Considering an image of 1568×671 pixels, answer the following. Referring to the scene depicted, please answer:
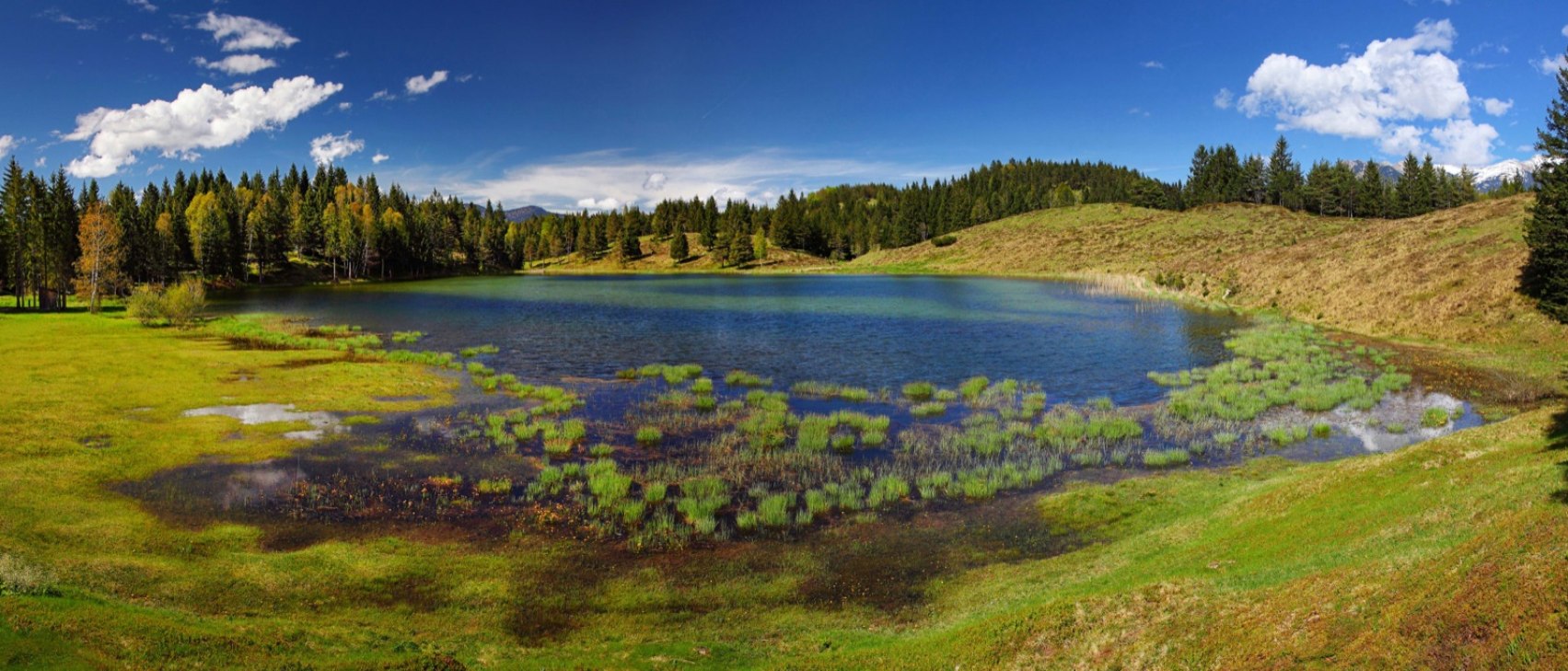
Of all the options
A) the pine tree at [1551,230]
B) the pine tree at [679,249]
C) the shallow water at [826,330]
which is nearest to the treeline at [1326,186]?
the shallow water at [826,330]

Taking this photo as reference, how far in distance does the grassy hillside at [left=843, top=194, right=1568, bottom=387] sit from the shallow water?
9.86 meters

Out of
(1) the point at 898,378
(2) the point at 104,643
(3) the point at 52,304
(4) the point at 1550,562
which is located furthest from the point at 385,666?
(3) the point at 52,304

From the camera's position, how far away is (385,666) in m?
10.1

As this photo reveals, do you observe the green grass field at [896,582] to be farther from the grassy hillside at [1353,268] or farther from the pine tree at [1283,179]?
the pine tree at [1283,179]

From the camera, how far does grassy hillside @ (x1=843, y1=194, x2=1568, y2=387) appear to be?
4541cm

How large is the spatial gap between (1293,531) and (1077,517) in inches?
243

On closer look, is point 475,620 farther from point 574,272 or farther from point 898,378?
point 574,272

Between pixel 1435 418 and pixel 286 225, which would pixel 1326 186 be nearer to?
pixel 1435 418

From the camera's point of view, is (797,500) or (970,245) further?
(970,245)

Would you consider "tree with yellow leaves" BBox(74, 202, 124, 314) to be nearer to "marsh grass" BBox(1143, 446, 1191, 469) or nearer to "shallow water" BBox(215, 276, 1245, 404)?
"shallow water" BBox(215, 276, 1245, 404)

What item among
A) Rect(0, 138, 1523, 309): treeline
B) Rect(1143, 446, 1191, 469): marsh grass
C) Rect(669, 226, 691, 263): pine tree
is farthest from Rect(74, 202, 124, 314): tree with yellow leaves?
Rect(669, 226, 691, 263): pine tree

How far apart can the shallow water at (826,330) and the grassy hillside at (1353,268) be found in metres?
9.86

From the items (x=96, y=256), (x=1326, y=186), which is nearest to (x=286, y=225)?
(x=96, y=256)

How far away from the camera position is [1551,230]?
139ft
